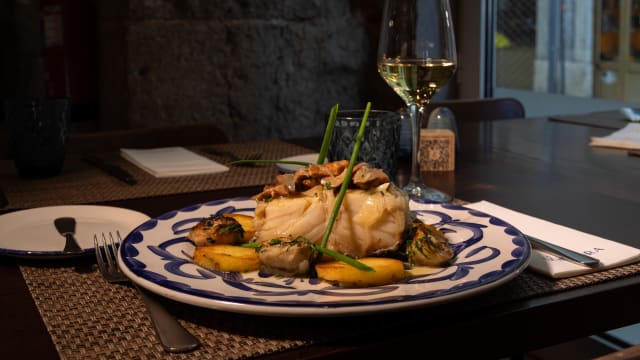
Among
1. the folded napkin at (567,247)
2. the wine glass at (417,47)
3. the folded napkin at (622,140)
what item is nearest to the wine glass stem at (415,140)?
the wine glass at (417,47)

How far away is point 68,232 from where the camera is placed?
3.02ft

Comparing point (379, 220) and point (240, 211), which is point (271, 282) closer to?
point (379, 220)

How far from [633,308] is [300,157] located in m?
0.76

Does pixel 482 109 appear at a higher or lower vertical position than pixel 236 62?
lower

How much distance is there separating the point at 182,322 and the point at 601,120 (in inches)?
61.5

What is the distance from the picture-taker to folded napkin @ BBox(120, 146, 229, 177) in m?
1.34

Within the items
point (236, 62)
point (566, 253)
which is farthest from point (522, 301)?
point (236, 62)

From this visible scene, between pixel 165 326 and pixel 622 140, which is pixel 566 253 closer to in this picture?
pixel 165 326

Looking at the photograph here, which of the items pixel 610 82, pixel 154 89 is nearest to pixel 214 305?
pixel 154 89

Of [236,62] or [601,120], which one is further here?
[236,62]

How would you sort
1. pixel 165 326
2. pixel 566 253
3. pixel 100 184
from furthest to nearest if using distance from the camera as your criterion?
pixel 100 184 → pixel 566 253 → pixel 165 326

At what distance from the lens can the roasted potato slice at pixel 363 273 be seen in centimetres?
64

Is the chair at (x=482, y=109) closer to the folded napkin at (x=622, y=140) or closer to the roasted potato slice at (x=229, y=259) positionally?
the folded napkin at (x=622, y=140)

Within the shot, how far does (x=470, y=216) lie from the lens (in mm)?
850
